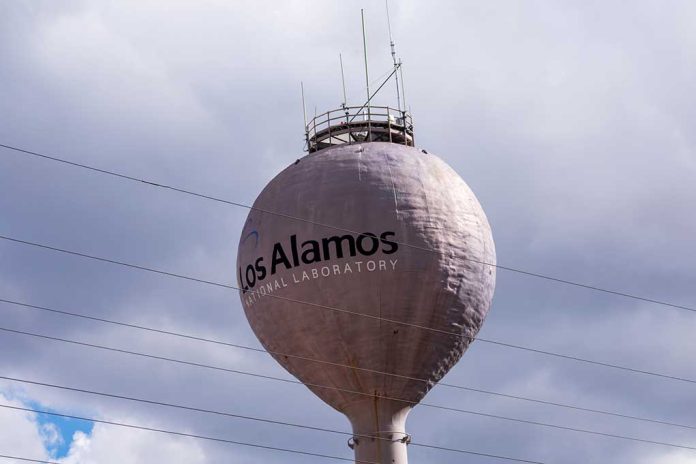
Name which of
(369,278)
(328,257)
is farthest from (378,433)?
(328,257)

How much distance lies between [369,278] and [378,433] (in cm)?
449

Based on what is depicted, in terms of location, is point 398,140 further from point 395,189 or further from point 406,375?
point 406,375

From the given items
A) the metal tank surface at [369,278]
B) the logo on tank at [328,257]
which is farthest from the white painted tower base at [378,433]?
the logo on tank at [328,257]

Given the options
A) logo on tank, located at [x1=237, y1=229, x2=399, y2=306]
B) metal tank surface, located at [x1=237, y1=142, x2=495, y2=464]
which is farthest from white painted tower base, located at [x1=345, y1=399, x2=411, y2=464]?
logo on tank, located at [x1=237, y1=229, x2=399, y2=306]

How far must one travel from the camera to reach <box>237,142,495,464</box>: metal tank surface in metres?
37.9

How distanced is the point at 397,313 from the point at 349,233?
2343mm

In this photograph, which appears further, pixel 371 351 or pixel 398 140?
pixel 398 140

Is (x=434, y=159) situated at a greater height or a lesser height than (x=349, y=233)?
greater

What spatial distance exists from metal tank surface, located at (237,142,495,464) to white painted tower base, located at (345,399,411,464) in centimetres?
3

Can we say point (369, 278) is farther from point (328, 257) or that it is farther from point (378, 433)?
point (378, 433)

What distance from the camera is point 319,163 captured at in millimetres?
39750

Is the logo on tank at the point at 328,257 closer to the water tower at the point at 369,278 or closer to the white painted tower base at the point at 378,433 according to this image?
the water tower at the point at 369,278

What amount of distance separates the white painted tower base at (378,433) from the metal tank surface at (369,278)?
26 mm

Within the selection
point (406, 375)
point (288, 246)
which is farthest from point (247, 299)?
point (406, 375)
